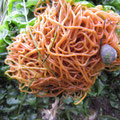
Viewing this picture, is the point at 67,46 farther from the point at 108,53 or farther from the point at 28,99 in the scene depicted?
the point at 28,99

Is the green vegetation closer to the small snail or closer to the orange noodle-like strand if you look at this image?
the orange noodle-like strand

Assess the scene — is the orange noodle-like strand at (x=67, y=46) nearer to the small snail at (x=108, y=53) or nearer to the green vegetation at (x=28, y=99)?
the small snail at (x=108, y=53)

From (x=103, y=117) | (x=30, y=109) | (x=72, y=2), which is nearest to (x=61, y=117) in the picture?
(x=30, y=109)

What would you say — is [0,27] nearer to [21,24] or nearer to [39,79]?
[21,24]

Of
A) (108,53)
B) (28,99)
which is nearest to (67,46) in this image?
(108,53)

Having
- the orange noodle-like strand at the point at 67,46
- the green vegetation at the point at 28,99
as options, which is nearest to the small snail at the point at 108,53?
the orange noodle-like strand at the point at 67,46

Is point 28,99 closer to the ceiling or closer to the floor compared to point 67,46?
closer to the floor

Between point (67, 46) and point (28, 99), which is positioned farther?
point (28, 99)

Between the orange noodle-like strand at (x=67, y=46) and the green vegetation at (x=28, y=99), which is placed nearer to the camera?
the orange noodle-like strand at (x=67, y=46)
